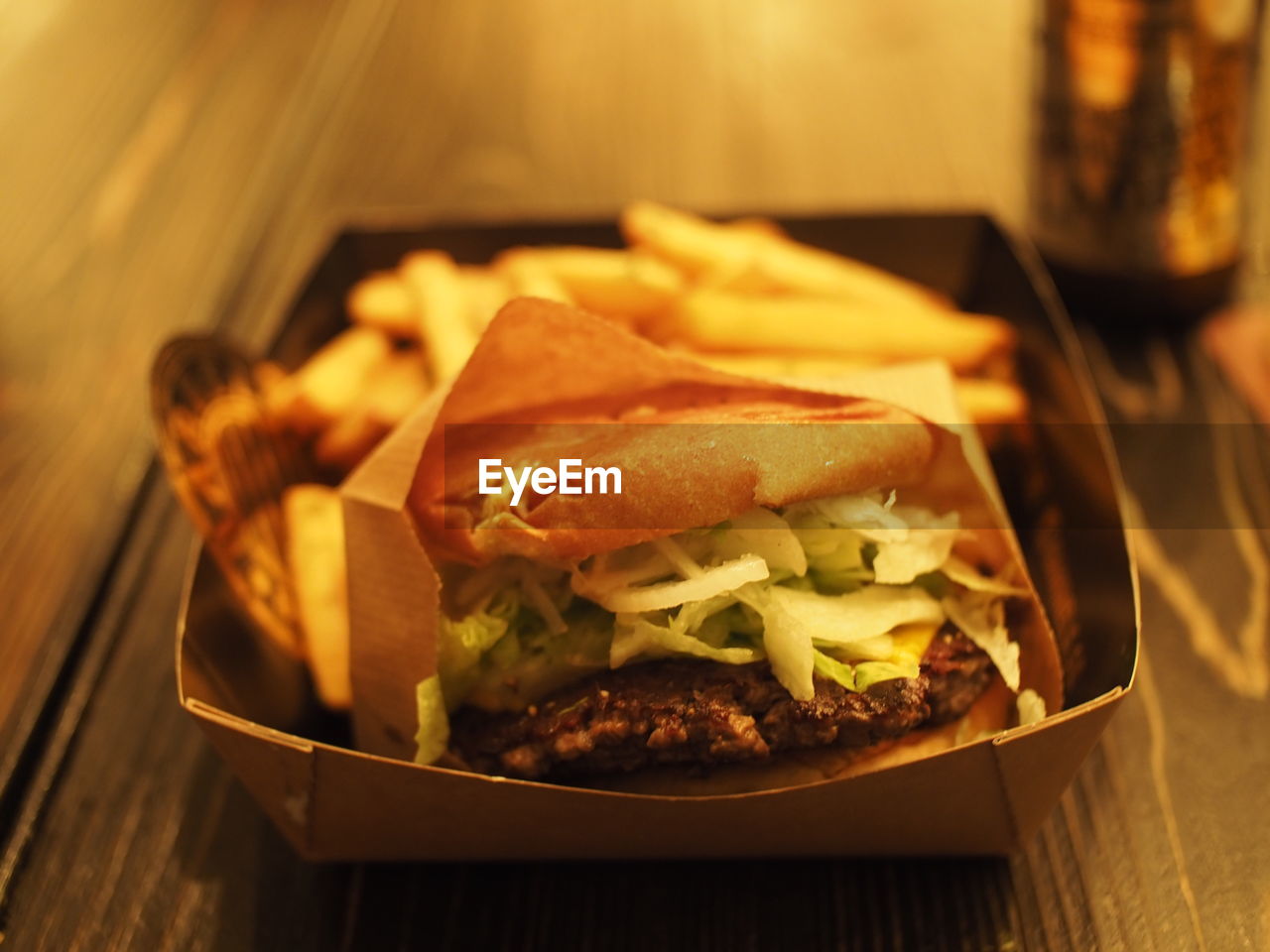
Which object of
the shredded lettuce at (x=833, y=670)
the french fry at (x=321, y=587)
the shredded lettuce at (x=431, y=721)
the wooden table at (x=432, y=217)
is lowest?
the wooden table at (x=432, y=217)

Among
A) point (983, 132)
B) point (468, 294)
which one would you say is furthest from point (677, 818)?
point (983, 132)

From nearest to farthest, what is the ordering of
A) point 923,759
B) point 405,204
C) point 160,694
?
1. point 923,759
2. point 160,694
3. point 405,204

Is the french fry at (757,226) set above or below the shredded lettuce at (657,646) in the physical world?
below

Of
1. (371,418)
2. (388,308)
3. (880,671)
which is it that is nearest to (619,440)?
(880,671)

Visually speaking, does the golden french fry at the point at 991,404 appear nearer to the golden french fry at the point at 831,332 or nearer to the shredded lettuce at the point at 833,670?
the golden french fry at the point at 831,332

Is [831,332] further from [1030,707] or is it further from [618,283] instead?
[1030,707]

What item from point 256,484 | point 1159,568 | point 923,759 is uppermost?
point 923,759

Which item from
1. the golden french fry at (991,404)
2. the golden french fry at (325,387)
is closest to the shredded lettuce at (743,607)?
the golden french fry at (991,404)

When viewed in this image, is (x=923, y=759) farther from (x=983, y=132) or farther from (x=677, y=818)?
(x=983, y=132)
